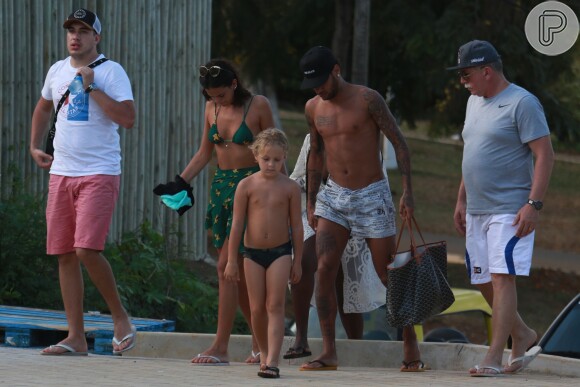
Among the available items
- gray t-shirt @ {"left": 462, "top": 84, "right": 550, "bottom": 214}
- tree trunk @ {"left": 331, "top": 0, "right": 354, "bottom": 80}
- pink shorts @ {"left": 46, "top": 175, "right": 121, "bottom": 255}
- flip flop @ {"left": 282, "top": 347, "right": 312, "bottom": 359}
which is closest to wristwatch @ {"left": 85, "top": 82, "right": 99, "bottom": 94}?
pink shorts @ {"left": 46, "top": 175, "right": 121, "bottom": 255}

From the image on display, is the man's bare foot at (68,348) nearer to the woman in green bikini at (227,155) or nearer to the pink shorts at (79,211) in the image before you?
the pink shorts at (79,211)

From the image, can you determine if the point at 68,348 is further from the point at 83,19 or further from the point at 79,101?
the point at 83,19

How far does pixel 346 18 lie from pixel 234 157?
1224cm

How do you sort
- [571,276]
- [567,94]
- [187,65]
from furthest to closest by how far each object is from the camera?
1. [567,94]
2. [571,276]
3. [187,65]

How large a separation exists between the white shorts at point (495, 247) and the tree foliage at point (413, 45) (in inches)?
421

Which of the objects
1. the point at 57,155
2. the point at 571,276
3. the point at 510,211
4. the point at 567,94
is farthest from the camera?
the point at 567,94

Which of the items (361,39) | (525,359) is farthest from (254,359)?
(361,39)

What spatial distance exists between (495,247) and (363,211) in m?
1.02

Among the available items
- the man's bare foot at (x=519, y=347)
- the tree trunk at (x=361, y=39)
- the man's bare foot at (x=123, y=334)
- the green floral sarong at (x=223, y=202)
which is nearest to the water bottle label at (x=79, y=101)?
the green floral sarong at (x=223, y=202)

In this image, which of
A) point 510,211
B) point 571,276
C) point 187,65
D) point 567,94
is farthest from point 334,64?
point 567,94

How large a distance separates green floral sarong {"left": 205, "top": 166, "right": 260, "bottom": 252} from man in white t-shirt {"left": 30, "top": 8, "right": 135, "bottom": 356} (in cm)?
64

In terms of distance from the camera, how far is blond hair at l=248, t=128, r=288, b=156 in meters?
8.08

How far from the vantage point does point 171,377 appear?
24.9 feet

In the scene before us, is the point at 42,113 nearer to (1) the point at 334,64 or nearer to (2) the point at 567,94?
(1) the point at 334,64
